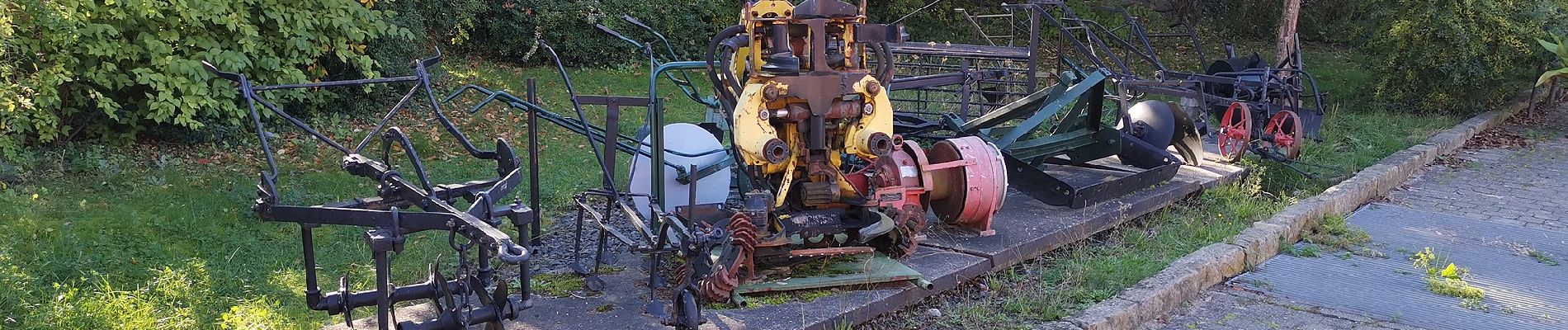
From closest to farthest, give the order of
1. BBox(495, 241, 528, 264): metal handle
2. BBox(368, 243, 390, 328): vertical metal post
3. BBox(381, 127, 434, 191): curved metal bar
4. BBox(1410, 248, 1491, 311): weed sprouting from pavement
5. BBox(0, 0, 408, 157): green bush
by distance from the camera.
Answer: BBox(495, 241, 528, 264): metal handle
BBox(368, 243, 390, 328): vertical metal post
BBox(381, 127, 434, 191): curved metal bar
BBox(1410, 248, 1491, 311): weed sprouting from pavement
BBox(0, 0, 408, 157): green bush

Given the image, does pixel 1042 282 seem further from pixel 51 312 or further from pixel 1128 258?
pixel 51 312

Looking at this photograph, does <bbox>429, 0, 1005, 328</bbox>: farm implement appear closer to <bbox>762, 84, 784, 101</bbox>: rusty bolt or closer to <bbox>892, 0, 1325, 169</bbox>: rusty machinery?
<bbox>762, 84, 784, 101</bbox>: rusty bolt

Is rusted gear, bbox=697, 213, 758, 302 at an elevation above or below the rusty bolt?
below

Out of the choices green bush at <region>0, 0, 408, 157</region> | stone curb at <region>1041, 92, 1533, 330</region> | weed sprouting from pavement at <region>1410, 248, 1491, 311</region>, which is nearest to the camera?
stone curb at <region>1041, 92, 1533, 330</region>

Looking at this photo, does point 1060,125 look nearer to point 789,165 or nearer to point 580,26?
point 789,165

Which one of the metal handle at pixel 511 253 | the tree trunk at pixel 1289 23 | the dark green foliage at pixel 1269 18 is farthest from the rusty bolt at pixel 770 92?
the dark green foliage at pixel 1269 18

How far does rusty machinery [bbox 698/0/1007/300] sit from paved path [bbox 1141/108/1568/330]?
1.58 m

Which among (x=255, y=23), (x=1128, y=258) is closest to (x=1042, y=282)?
(x=1128, y=258)

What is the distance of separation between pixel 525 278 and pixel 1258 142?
7770 mm

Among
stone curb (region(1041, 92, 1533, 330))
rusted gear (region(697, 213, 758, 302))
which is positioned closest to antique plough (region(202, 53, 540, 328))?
rusted gear (region(697, 213, 758, 302))

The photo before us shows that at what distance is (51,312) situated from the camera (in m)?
5.09

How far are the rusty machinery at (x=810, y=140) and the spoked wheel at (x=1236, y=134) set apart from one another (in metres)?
4.53

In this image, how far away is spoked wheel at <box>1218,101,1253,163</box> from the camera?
9.44 metres

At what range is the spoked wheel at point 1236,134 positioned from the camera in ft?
31.0
